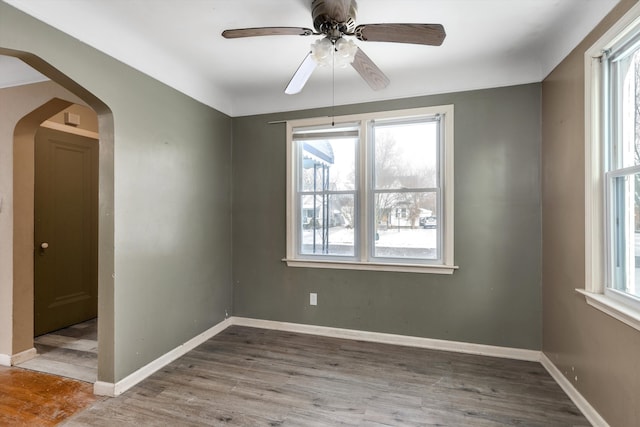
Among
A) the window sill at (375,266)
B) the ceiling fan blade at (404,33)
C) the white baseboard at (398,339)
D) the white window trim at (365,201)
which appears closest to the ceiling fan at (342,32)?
the ceiling fan blade at (404,33)

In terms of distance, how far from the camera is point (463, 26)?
226cm

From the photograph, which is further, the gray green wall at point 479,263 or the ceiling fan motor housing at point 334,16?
Answer: the gray green wall at point 479,263

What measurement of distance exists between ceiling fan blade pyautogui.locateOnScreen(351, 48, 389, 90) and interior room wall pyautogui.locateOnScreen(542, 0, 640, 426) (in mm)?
1295

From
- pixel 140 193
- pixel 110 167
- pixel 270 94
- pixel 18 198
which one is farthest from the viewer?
pixel 270 94

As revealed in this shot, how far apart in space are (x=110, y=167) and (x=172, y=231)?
2.55 feet

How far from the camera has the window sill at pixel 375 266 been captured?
118 inches

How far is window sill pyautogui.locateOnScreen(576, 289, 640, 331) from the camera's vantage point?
158 cm

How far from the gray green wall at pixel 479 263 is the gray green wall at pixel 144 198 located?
108 cm

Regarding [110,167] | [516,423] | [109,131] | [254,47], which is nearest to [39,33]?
[109,131]

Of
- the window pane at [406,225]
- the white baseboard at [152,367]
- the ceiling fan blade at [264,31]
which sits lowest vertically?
the white baseboard at [152,367]

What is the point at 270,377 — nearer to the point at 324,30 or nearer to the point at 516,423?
the point at 516,423

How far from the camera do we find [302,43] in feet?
8.23

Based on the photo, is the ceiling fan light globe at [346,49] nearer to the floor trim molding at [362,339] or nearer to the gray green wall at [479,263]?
the gray green wall at [479,263]

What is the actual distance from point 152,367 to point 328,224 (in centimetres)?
202
